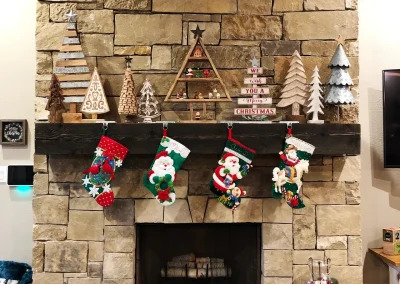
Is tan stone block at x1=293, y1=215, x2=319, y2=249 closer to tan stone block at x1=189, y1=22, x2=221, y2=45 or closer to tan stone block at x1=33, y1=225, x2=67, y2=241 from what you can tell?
tan stone block at x1=189, y1=22, x2=221, y2=45

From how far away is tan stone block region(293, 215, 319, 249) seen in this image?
7.00ft

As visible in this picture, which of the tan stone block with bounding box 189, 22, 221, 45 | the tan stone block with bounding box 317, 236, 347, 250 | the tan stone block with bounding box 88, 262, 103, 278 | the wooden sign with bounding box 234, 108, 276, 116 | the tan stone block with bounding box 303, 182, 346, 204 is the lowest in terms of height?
the tan stone block with bounding box 88, 262, 103, 278

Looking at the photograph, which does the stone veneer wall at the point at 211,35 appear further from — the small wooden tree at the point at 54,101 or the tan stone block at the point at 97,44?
the small wooden tree at the point at 54,101

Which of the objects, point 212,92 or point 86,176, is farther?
point 212,92

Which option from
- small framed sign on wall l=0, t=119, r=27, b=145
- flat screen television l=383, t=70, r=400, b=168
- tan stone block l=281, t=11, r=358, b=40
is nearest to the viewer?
tan stone block l=281, t=11, r=358, b=40

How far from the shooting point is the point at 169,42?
218cm

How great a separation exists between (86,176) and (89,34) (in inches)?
30.0

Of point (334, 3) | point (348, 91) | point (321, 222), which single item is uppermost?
point (334, 3)

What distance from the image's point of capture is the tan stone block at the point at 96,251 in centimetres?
212

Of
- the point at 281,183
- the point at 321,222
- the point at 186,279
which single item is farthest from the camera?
the point at 186,279

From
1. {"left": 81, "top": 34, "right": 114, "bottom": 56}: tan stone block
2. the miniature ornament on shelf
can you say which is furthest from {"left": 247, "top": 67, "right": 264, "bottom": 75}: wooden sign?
{"left": 81, "top": 34, "right": 114, "bottom": 56}: tan stone block

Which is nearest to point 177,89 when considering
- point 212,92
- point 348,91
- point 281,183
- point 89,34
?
point 212,92

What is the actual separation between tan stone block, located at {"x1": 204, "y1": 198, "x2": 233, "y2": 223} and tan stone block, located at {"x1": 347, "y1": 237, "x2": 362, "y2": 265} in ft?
2.10

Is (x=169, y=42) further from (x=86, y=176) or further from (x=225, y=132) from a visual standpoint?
(x=86, y=176)
